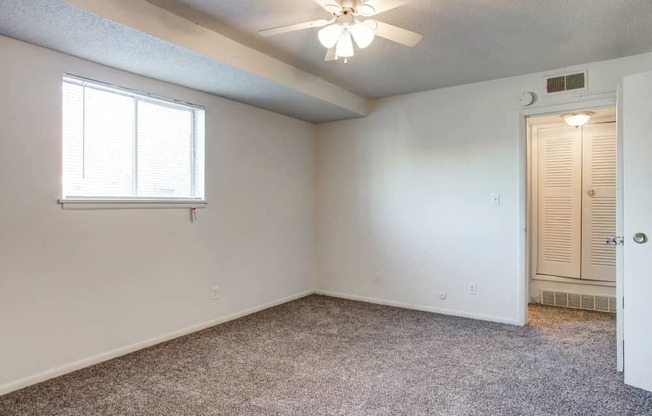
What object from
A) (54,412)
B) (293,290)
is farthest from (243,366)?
(293,290)

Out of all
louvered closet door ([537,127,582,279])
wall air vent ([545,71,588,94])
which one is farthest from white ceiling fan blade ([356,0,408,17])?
louvered closet door ([537,127,582,279])

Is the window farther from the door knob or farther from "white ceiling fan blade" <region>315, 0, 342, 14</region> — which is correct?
the door knob

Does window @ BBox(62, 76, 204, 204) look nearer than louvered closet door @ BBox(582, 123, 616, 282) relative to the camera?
Yes

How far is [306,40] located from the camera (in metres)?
2.93

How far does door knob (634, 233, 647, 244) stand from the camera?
245 cm

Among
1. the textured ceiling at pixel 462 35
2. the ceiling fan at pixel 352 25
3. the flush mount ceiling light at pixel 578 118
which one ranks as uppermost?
the textured ceiling at pixel 462 35

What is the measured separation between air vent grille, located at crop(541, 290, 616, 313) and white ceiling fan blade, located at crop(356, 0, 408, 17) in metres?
3.77

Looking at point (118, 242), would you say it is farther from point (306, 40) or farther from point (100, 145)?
point (306, 40)

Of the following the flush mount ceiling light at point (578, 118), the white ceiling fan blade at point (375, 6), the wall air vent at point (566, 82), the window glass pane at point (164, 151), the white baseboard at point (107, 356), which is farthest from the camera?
the flush mount ceiling light at point (578, 118)

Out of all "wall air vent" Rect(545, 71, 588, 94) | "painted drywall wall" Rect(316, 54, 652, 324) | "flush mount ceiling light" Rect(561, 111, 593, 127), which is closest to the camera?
"wall air vent" Rect(545, 71, 588, 94)

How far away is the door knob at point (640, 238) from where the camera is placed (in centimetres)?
245

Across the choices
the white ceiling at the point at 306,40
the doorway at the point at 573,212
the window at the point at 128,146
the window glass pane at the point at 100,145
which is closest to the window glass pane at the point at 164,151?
the window at the point at 128,146

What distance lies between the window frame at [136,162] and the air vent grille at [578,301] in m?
3.85

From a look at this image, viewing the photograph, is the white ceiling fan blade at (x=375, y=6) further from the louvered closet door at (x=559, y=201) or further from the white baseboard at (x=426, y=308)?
the louvered closet door at (x=559, y=201)
